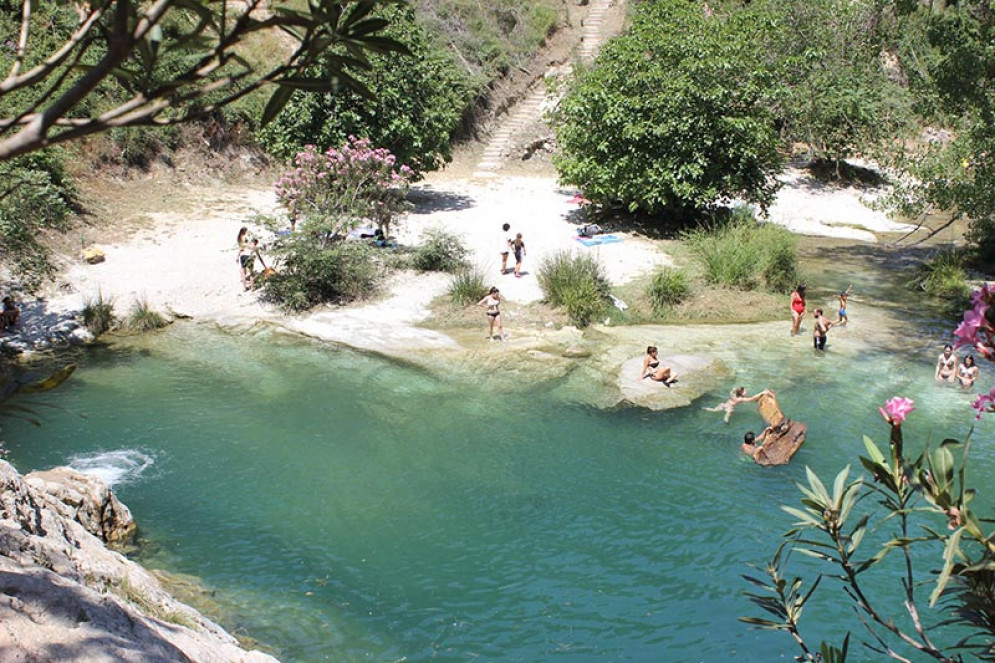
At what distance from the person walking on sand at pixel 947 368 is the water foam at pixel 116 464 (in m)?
12.8

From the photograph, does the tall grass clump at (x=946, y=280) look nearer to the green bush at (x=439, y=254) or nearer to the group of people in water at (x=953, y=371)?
the group of people in water at (x=953, y=371)

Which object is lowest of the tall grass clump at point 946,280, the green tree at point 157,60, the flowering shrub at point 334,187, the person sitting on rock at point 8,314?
the tall grass clump at point 946,280

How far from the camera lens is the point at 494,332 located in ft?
55.4

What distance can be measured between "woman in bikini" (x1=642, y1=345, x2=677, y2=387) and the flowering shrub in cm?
784

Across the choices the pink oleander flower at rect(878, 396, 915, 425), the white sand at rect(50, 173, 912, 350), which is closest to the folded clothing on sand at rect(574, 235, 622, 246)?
the white sand at rect(50, 173, 912, 350)

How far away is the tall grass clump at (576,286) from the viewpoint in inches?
687

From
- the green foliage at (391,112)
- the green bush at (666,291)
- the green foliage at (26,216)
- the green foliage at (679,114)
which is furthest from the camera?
the green foliage at (391,112)

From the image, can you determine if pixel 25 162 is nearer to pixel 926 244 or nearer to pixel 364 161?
pixel 364 161

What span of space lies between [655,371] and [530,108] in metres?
21.3

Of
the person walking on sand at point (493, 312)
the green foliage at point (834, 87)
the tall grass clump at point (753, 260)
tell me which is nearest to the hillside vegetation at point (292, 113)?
the person walking on sand at point (493, 312)

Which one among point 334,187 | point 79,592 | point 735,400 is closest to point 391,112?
point 334,187

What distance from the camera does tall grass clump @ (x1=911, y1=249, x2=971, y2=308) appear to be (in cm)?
1939

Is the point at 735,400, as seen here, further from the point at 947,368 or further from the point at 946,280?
the point at 946,280

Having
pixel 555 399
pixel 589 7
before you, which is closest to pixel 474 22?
pixel 589 7
